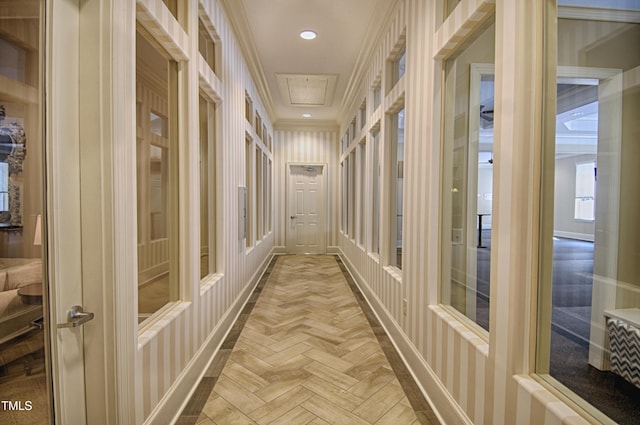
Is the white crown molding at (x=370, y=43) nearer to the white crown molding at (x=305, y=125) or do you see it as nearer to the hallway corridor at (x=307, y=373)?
the white crown molding at (x=305, y=125)

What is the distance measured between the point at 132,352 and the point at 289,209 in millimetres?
7369

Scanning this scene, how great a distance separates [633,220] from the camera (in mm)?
1560

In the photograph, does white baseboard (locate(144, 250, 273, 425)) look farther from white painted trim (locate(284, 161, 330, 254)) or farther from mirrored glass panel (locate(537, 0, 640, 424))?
white painted trim (locate(284, 161, 330, 254))

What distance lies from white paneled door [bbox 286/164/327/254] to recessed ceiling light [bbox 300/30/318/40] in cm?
471

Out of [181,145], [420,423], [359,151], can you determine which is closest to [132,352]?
[181,145]

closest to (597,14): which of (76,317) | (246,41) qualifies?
(76,317)

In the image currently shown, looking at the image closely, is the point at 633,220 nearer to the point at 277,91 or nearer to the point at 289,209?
the point at 277,91

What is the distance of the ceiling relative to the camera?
145 inches

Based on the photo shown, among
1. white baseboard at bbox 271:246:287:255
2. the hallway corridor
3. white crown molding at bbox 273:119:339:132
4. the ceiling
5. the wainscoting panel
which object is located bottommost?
the hallway corridor

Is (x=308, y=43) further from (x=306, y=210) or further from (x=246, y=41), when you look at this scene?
(x=306, y=210)

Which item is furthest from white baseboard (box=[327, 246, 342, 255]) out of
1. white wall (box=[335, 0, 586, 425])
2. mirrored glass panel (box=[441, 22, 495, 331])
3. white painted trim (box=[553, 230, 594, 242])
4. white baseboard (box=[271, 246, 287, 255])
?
white painted trim (box=[553, 230, 594, 242])

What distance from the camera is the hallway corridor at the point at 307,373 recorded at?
2.21 metres

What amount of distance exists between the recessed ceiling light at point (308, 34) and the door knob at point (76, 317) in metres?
3.94

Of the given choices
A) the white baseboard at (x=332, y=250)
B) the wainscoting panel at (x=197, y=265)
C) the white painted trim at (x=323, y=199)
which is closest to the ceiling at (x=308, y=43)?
the wainscoting panel at (x=197, y=265)
